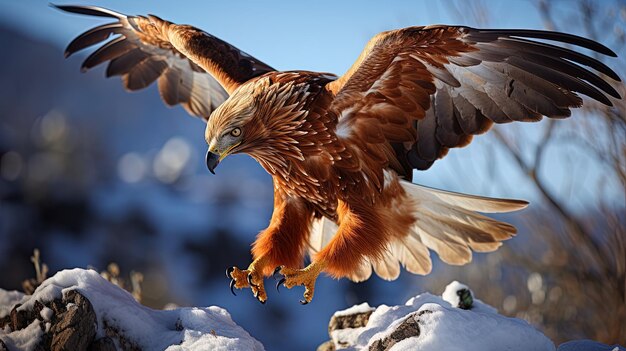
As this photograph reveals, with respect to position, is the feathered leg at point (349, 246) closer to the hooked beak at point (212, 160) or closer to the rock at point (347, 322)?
the rock at point (347, 322)

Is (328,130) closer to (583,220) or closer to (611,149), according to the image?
(611,149)

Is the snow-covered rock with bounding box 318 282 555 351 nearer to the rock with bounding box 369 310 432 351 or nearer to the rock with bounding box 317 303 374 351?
the rock with bounding box 369 310 432 351

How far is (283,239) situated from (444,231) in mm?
850

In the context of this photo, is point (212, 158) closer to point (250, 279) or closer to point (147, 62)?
point (250, 279)

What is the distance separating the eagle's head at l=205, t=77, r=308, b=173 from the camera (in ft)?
8.04

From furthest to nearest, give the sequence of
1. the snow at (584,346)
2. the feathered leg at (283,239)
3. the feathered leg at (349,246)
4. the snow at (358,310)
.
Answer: the snow at (358,310) → the feathered leg at (283,239) → the feathered leg at (349,246) → the snow at (584,346)

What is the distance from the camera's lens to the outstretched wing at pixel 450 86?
2355 millimetres

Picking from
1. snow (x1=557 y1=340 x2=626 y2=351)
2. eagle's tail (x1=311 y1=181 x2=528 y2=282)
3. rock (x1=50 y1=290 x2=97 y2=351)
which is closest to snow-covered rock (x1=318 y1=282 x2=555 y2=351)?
snow (x1=557 y1=340 x2=626 y2=351)

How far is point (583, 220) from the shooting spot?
17.0 ft

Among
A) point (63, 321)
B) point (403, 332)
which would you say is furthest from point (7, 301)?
point (403, 332)

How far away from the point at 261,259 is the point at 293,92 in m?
0.79

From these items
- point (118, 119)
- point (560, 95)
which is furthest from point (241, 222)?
point (560, 95)

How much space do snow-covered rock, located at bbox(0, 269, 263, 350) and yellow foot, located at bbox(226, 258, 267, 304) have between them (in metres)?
0.23

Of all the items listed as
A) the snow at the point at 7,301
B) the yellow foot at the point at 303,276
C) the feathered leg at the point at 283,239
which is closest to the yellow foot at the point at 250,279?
the feathered leg at the point at 283,239
